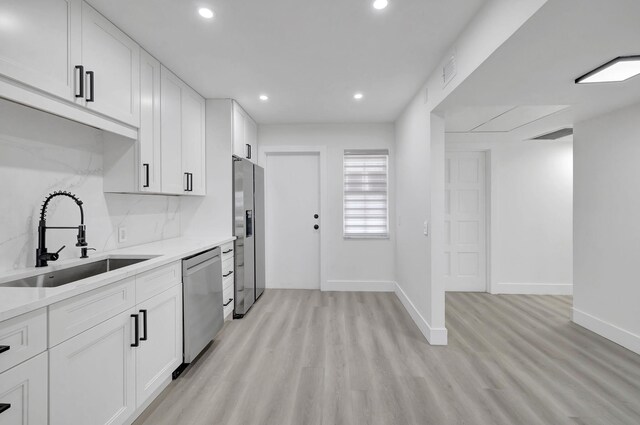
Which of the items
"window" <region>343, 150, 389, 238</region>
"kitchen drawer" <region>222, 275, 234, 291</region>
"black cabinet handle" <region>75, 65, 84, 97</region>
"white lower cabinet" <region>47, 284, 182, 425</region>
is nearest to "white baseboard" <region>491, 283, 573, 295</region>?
"window" <region>343, 150, 389, 238</region>

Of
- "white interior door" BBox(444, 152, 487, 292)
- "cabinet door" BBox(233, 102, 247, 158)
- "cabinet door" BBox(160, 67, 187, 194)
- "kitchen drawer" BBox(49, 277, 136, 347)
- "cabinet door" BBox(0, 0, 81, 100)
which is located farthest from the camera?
"white interior door" BBox(444, 152, 487, 292)

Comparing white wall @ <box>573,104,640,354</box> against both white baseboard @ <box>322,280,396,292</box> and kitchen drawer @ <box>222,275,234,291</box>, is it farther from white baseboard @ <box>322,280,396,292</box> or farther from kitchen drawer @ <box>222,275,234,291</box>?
kitchen drawer @ <box>222,275,234,291</box>

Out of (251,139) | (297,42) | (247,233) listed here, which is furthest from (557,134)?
(247,233)

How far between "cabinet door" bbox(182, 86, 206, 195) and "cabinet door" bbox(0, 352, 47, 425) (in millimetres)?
2005

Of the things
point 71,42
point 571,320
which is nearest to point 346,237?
point 571,320

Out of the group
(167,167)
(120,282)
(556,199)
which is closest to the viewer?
(120,282)

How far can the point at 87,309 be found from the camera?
4.50ft

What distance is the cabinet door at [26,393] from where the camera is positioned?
3.34 ft

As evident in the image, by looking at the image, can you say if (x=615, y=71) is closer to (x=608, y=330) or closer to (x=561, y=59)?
(x=561, y=59)

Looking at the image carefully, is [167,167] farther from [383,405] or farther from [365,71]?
[383,405]

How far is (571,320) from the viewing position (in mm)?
3289

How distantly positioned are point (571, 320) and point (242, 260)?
12.6 feet

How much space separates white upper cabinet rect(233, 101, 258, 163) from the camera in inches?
137

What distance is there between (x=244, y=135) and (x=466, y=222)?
342 centimetres
